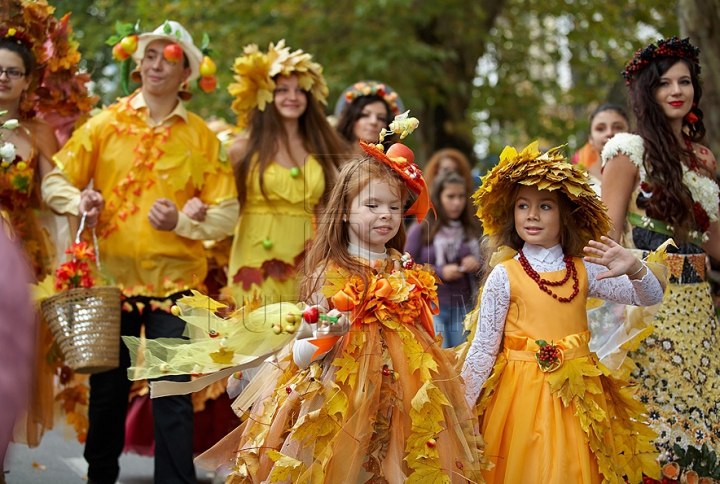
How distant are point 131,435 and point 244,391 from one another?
2.54 metres

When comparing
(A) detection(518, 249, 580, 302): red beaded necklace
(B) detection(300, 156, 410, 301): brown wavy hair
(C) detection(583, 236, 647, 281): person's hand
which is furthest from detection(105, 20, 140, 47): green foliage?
(C) detection(583, 236, 647, 281): person's hand

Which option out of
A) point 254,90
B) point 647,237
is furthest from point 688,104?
point 254,90

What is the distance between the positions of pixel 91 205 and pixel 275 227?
4.38ft

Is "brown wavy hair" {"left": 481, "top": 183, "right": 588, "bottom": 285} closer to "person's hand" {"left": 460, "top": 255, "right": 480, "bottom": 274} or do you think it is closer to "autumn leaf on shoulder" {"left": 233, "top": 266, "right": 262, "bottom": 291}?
"autumn leaf on shoulder" {"left": 233, "top": 266, "right": 262, "bottom": 291}

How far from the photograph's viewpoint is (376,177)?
4176 millimetres

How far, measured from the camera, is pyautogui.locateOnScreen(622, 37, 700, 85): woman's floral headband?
5109mm

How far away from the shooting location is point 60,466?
634 cm

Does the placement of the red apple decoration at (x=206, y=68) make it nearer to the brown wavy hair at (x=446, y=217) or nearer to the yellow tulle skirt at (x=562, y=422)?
the brown wavy hair at (x=446, y=217)

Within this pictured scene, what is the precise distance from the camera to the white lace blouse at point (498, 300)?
4.25m

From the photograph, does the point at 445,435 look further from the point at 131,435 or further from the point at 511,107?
the point at 511,107

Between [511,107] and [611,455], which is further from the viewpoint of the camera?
[511,107]

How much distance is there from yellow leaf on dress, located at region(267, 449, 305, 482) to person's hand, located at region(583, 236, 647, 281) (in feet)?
5.42

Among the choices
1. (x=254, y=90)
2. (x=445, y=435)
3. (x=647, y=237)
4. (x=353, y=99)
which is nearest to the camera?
(x=445, y=435)

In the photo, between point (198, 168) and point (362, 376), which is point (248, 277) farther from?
point (362, 376)
